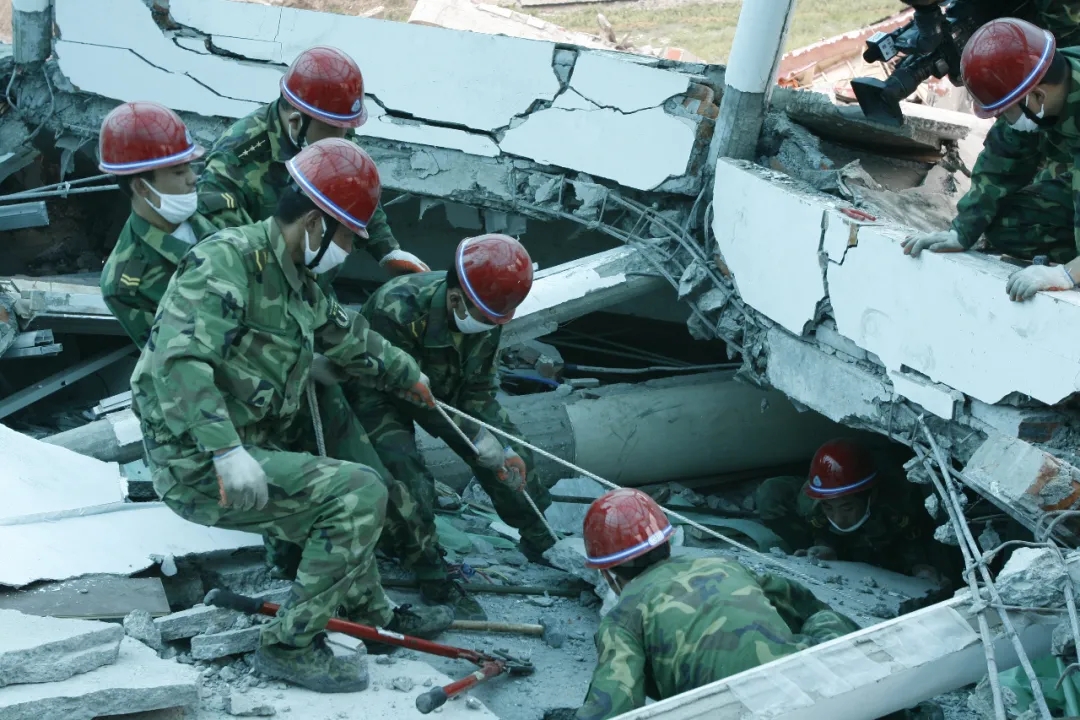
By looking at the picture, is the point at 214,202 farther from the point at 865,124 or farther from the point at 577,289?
the point at 865,124

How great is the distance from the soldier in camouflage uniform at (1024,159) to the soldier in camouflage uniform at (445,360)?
152 centimetres

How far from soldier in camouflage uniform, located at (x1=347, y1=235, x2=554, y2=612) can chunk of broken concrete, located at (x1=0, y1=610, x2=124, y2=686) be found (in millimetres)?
1252

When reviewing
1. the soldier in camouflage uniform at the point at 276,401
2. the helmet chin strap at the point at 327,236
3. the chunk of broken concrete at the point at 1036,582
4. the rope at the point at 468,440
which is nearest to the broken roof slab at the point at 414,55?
the rope at the point at 468,440

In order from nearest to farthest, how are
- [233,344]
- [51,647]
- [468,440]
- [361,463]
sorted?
[51,647]
[233,344]
[361,463]
[468,440]

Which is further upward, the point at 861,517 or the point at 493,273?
the point at 493,273

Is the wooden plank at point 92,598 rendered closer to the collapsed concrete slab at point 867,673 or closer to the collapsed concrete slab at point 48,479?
the collapsed concrete slab at point 48,479

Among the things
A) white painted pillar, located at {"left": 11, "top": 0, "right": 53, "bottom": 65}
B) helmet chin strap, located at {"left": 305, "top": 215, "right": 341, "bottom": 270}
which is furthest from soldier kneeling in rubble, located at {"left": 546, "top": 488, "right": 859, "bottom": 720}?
white painted pillar, located at {"left": 11, "top": 0, "right": 53, "bottom": 65}

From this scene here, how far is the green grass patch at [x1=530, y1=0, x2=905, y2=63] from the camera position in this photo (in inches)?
481

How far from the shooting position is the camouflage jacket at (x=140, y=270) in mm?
3744

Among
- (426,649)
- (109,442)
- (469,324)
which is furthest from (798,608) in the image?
(109,442)

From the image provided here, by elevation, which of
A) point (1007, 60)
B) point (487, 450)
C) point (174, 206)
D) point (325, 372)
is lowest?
point (487, 450)

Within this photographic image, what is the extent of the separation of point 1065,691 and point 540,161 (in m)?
3.98

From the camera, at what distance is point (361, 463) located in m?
3.92

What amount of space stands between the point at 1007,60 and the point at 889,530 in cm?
265
